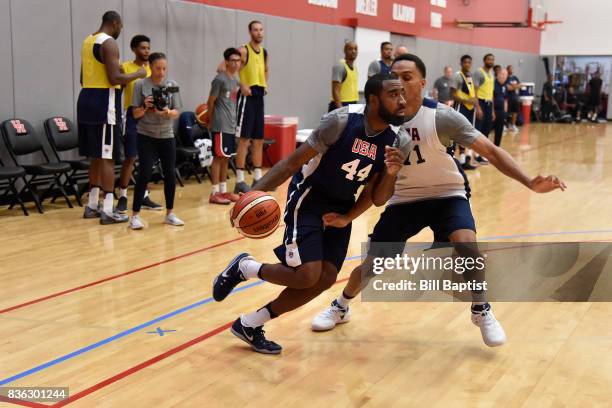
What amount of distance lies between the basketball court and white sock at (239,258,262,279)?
0.44 metres

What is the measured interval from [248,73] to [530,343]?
6.37 m

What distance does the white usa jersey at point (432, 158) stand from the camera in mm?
4059

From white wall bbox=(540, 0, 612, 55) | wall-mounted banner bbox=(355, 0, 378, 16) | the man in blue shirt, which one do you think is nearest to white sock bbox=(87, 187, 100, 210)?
the man in blue shirt

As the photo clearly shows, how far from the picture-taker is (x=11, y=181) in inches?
302

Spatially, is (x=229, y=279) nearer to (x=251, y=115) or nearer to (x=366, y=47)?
(x=251, y=115)

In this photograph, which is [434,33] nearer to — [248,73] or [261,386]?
[248,73]

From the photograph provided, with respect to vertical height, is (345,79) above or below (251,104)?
above

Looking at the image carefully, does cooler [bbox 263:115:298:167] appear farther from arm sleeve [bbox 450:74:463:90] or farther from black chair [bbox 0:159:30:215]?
black chair [bbox 0:159:30:215]

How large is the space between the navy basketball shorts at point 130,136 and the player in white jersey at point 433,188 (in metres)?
4.02

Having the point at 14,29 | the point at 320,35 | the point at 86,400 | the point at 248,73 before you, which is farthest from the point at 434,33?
the point at 86,400

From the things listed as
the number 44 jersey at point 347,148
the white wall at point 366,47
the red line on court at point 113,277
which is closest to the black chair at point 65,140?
the red line on court at point 113,277

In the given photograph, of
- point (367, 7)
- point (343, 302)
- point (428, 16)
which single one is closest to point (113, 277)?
point (343, 302)

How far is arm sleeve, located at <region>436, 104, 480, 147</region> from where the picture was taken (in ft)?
13.1

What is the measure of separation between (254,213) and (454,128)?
3.99ft
